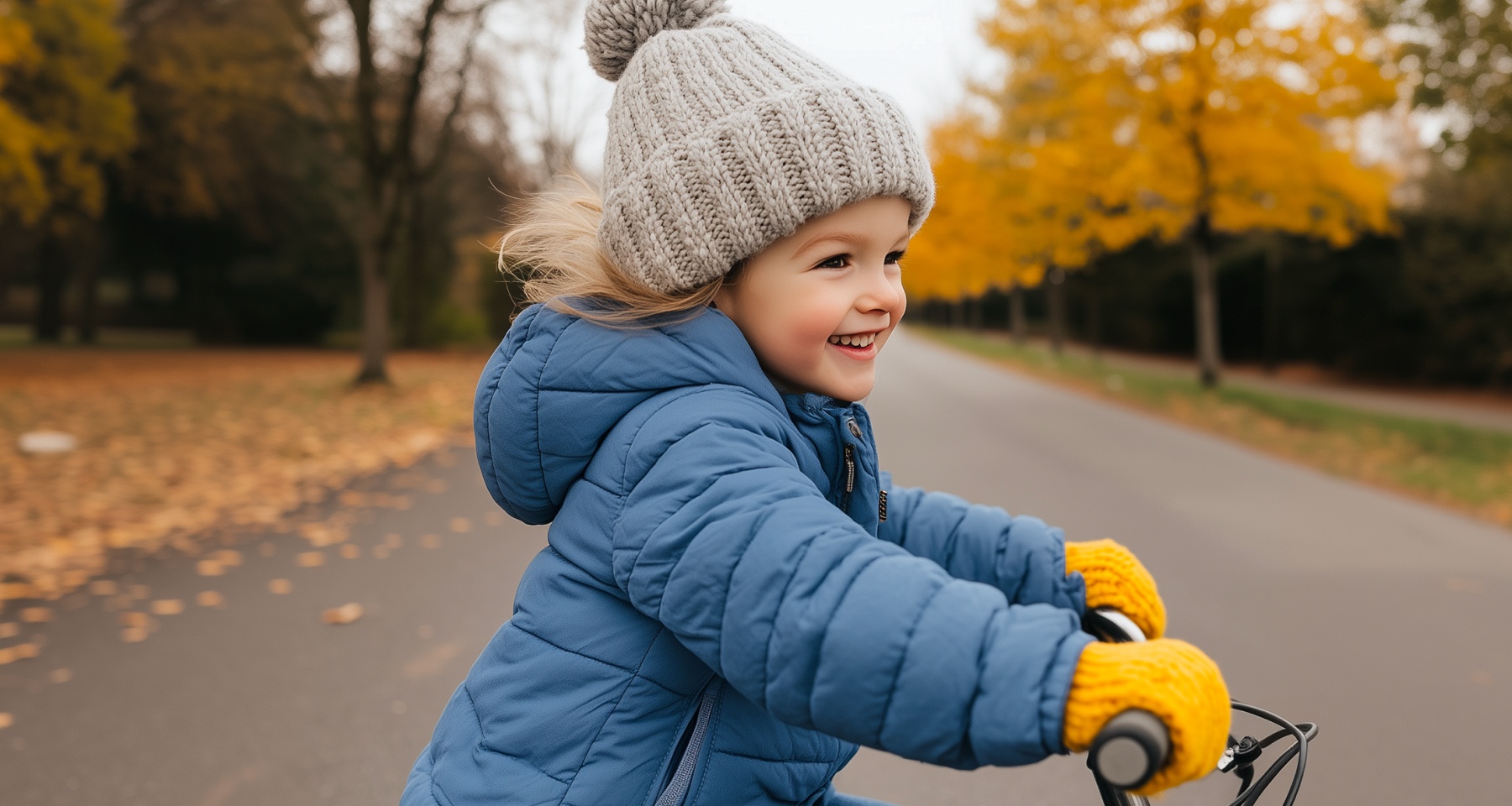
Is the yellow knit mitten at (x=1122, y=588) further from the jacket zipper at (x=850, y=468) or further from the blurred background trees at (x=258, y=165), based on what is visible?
the blurred background trees at (x=258, y=165)

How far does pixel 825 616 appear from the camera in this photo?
1118mm

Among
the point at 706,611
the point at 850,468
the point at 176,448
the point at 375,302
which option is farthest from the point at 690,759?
the point at 375,302

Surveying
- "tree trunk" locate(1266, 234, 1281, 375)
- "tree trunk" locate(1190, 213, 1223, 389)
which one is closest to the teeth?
"tree trunk" locate(1190, 213, 1223, 389)

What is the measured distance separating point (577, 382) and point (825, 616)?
1.55 feet

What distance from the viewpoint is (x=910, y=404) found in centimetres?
1503

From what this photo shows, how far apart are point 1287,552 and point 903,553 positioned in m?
6.18

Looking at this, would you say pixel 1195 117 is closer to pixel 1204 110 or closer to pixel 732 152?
pixel 1204 110

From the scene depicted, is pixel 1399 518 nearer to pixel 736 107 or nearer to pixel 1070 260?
pixel 736 107

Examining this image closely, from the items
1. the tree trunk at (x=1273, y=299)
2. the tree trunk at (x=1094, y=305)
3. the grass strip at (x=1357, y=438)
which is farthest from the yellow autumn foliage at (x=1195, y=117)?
the tree trunk at (x=1094, y=305)

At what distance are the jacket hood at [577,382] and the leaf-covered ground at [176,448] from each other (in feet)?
15.7

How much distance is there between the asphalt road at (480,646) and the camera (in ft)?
10.9

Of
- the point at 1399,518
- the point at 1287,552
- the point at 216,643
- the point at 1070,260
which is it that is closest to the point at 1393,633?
the point at 1287,552

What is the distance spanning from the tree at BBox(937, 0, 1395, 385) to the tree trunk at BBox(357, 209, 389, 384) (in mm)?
9985

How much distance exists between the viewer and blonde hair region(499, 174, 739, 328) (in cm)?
148
